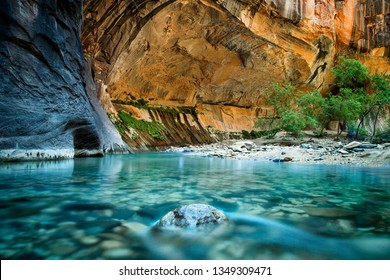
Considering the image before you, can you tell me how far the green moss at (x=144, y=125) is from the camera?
49.4 ft

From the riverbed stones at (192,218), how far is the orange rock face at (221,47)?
1140 centimetres

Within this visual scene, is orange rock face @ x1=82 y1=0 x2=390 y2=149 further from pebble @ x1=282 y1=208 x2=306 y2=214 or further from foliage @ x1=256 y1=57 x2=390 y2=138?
pebble @ x1=282 y1=208 x2=306 y2=214

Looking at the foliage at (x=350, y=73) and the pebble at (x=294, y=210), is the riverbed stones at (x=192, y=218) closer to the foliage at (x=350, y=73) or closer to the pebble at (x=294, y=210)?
the pebble at (x=294, y=210)

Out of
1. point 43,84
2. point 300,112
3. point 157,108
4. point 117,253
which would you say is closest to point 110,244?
point 117,253

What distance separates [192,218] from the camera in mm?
1852

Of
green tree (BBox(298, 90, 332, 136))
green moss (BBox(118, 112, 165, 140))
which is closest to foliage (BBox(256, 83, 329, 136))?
green tree (BBox(298, 90, 332, 136))

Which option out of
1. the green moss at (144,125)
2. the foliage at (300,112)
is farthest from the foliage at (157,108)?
the foliage at (300,112)

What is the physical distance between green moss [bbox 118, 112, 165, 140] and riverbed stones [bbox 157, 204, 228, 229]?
518 inches

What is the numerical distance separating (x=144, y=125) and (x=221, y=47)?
686 centimetres

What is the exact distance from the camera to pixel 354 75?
1967 cm

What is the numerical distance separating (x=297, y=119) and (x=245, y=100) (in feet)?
29.1

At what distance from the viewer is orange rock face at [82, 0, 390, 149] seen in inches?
507

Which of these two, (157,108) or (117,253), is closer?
(117,253)

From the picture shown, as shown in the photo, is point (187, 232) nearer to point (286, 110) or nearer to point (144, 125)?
point (144, 125)
